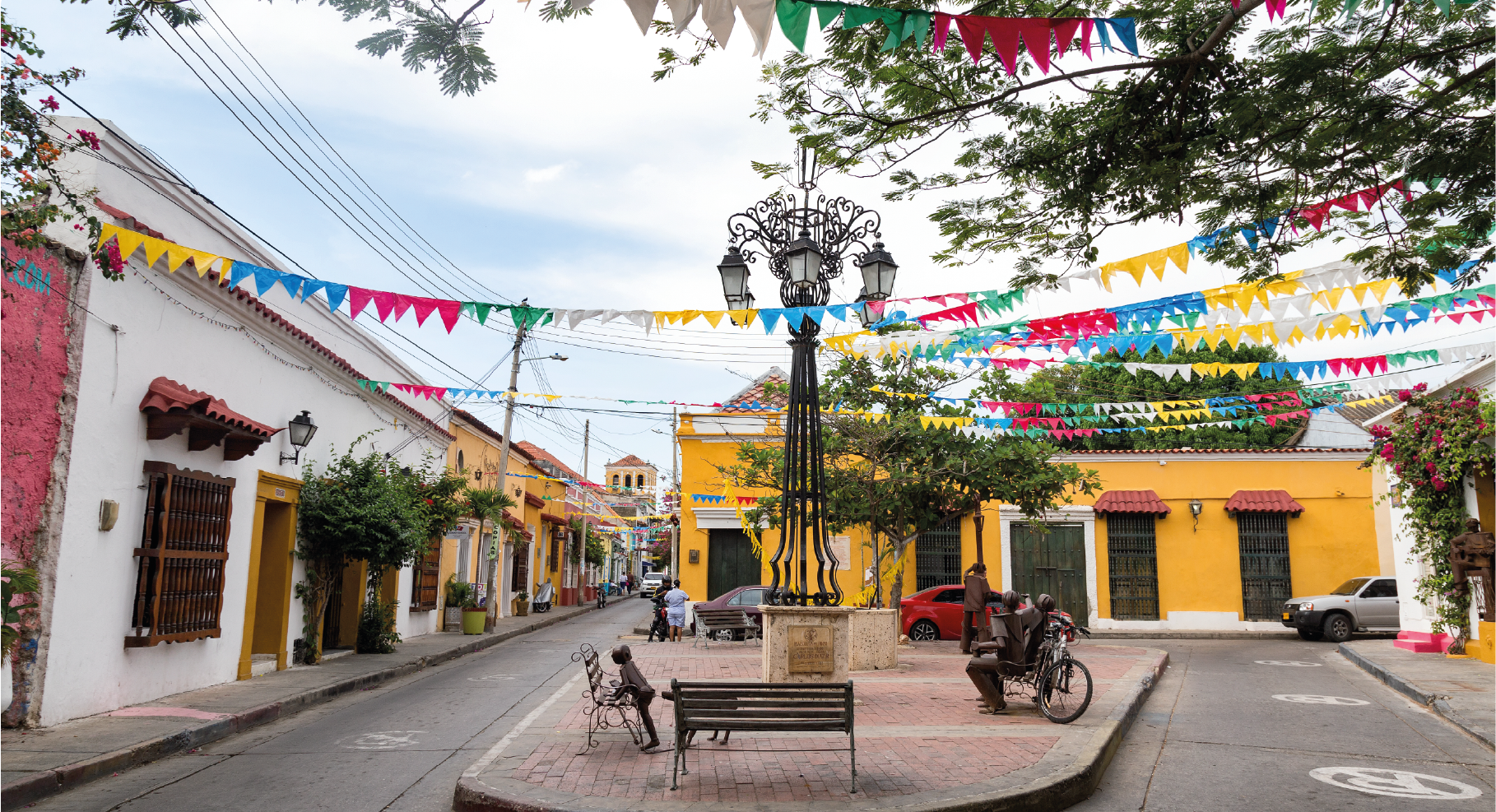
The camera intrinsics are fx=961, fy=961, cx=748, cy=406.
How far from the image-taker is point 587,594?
4638cm

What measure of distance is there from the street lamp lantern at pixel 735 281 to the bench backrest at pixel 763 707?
416cm

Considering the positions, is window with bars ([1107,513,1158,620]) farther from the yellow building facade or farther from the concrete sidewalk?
the concrete sidewalk

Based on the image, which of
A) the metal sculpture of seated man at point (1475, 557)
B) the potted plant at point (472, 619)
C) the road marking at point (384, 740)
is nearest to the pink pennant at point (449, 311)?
the road marking at point (384, 740)

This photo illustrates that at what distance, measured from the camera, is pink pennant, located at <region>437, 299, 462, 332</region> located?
30.6ft

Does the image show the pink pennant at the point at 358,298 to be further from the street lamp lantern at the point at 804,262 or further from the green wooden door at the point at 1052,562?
the green wooden door at the point at 1052,562

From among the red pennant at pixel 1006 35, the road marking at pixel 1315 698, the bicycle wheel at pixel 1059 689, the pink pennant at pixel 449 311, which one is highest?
the red pennant at pixel 1006 35

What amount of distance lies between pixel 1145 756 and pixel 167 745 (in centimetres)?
797

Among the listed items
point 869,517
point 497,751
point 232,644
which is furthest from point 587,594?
point 497,751

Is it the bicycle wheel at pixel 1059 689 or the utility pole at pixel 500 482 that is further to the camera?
the utility pole at pixel 500 482

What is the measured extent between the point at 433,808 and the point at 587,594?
136ft

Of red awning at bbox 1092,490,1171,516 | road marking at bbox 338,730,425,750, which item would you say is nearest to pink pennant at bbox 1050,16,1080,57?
road marking at bbox 338,730,425,750

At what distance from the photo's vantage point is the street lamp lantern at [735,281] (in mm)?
9398

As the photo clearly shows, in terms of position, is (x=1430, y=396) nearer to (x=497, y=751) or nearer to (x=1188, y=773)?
(x=1188, y=773)

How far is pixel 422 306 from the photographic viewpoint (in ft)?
30.5
